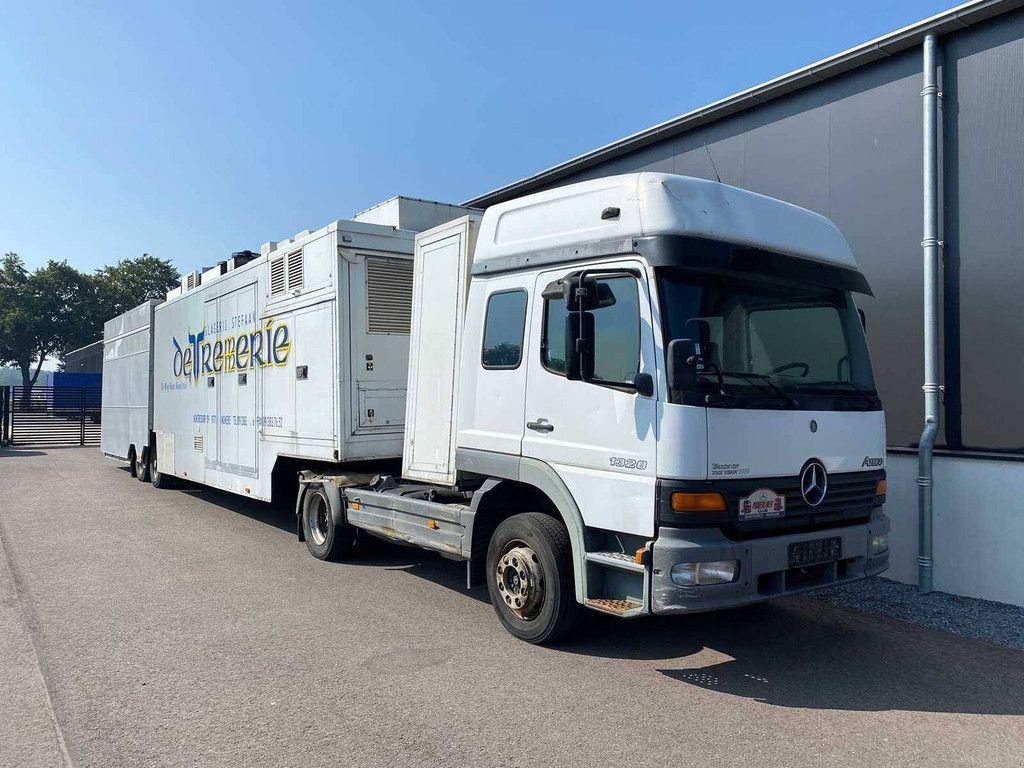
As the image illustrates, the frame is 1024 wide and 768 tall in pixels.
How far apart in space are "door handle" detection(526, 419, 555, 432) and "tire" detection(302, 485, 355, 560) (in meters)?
3.27

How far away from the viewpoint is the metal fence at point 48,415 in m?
25.4

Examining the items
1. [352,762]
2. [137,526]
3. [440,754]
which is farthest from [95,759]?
[137,526]

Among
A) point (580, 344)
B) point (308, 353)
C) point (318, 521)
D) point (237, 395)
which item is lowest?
point (318, 521)

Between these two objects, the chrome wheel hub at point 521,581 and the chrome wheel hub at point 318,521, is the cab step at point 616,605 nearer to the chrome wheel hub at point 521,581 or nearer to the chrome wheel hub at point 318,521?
the chrome wheel hub at point 521,581

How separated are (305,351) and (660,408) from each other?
4.79m

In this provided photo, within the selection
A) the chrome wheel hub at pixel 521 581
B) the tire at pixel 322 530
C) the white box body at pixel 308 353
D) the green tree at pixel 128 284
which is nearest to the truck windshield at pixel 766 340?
the chrome wheel hub at pixel 521 581

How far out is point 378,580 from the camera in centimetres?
738

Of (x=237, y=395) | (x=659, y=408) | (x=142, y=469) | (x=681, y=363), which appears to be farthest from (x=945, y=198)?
(x=142, y=469)

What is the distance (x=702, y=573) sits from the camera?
4.45 m

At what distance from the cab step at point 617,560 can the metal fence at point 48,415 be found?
26.1 metres

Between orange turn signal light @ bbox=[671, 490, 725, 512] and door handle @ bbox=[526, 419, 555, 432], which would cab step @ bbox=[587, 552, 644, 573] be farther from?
door handle @ bbox=[526, 419, 555, 432]

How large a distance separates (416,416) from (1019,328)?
5494 mm

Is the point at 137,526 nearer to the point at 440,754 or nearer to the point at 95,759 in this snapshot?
the point at 95,759

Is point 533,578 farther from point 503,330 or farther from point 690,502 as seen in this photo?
point 503,330
